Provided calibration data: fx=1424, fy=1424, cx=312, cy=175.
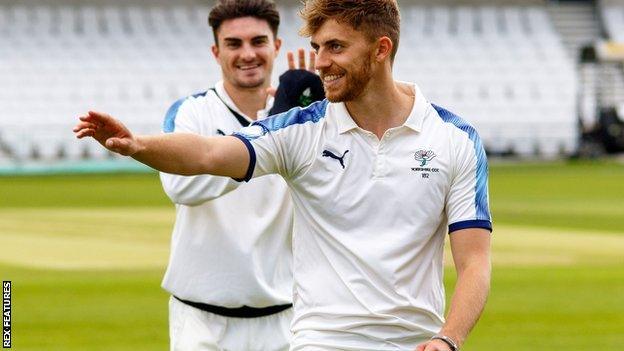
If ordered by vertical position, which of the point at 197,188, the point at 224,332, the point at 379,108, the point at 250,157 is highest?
the point at 379,108

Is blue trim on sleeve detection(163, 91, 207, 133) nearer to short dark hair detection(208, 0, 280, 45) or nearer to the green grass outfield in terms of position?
short dark hair detection(208, 0, 280, 45)

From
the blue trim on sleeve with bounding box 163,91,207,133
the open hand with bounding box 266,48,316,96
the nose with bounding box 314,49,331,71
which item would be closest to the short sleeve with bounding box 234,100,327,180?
the nose with bounding box 314,49,331,71

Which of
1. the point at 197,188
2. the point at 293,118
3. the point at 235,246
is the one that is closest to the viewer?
the point at 293,118

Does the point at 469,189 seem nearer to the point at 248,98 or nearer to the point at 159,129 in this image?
the point at 248,98

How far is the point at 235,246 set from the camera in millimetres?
6020

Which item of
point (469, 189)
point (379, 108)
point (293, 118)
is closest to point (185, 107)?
point (293, 118)

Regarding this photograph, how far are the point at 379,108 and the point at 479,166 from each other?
1.21 feet

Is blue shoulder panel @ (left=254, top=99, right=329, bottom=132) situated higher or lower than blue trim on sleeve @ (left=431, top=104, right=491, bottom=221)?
higher

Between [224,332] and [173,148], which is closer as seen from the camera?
[173,148]

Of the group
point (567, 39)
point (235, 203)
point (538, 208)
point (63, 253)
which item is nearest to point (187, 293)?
point (235, 203)

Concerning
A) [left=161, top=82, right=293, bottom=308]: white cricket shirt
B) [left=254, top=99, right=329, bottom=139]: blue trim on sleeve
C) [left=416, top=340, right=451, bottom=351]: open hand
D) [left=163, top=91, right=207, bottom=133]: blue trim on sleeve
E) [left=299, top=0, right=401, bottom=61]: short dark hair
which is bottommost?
[left=161, top=82, right=293, bottom=308]: white cricket shirt

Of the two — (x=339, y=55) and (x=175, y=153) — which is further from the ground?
(x=339, y=55)

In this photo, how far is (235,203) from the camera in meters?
6.01

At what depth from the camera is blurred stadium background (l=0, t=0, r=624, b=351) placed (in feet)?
42.4
